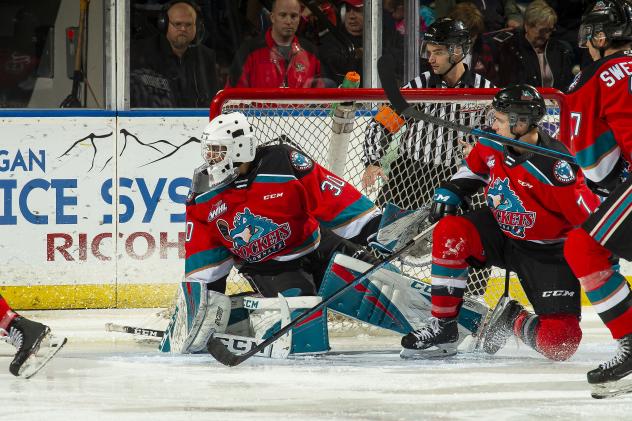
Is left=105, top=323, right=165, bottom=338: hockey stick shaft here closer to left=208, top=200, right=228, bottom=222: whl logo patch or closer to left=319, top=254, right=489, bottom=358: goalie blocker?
left=208, top=200, right=228, bottom=222: whl logo patch

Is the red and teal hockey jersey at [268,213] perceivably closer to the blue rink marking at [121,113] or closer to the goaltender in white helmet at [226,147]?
the goaltender in white helmet at [226,147]

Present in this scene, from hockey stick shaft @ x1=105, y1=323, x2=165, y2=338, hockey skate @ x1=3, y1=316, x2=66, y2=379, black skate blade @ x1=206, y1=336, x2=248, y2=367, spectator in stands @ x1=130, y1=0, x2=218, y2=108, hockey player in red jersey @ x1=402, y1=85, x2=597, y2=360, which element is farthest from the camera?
spectator in stands @ x1=130, y1=0, x2=218, y2=108

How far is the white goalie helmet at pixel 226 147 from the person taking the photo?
4.42m

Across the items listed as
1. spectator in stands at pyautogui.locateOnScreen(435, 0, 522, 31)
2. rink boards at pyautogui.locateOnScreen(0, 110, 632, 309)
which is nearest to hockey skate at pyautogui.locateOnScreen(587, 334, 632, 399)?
rink boards at pyautogui.locateOnScreen(0, 110, 632, 309)

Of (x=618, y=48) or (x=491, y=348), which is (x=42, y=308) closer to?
(x=491, y=348)

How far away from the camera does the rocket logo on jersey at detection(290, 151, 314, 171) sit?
4.57m

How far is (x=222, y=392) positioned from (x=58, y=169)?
7.50 ft

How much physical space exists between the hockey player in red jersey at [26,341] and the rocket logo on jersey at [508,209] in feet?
4.90

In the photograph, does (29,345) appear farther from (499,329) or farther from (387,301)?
(499,329)

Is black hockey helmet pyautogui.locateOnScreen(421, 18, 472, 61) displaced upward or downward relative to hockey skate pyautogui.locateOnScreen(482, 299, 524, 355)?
upward

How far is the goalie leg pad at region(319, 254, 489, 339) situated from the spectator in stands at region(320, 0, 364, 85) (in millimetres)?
1547

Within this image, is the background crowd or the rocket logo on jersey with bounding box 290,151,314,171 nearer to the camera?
the rocket logo on jersey with bounding box 290,151,314,171

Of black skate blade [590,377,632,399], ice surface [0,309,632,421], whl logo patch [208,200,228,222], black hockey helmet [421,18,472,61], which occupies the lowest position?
ice surface [0,309,632,421]

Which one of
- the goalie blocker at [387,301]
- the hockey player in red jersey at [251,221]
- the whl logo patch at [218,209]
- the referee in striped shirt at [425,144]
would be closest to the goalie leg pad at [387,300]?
the goalie blocker at [387,301]
